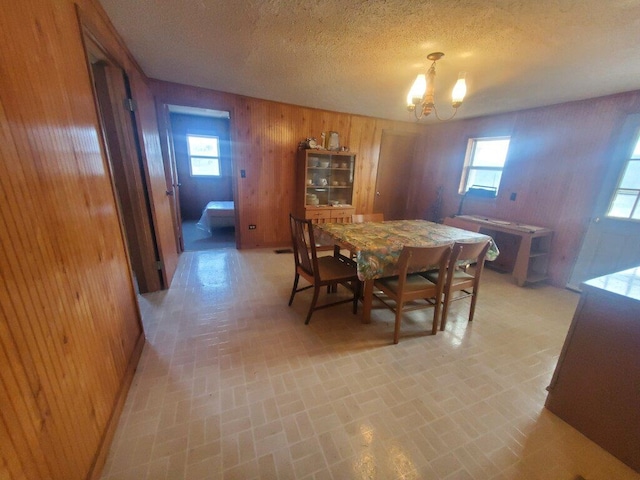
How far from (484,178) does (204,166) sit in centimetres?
620

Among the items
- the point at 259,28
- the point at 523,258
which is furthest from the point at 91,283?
the point at 523,258

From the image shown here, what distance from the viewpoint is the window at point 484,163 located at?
394 centimetres

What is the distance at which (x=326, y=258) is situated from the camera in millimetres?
2586

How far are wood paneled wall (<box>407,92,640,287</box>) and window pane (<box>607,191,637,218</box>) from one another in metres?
0.17

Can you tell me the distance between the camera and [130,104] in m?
2.16

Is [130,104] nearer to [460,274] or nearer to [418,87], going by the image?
[418,87]

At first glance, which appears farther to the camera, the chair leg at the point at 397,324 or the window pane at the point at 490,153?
the window pane at the point at 490,153

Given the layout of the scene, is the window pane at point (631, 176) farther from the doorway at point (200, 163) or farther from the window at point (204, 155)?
the window at point (204, 155)

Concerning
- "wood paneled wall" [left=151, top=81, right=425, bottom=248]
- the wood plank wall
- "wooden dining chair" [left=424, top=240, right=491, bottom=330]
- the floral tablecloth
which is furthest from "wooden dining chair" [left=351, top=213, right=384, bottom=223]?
the wood plank wall

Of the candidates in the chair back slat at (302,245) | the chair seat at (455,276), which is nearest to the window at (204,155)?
the chair back slat at (302,245)

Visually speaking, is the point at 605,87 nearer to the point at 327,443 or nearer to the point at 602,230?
the point at 602,230

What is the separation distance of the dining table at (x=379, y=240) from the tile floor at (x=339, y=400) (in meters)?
0.58

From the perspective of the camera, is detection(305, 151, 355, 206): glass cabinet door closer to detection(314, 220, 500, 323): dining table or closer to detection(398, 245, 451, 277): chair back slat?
detection(314, 220, 500, 323): dining table

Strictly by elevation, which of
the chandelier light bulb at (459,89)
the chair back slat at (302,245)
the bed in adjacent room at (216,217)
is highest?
the chandelier light bulb at (459,89)
